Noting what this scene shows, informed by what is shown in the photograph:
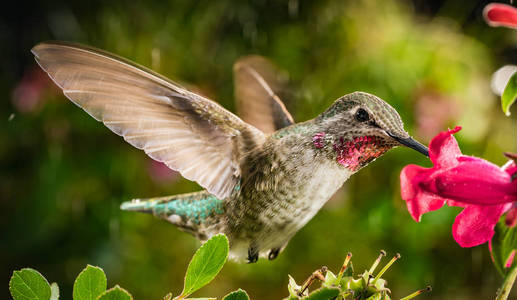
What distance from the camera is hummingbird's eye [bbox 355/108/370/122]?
61 centimetres

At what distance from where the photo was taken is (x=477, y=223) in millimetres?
421

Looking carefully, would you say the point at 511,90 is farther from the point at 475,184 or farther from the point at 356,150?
the point at 356,150

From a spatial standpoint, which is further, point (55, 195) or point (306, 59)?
point (306, 59)

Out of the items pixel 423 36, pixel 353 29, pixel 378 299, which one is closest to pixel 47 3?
pixel 353 29

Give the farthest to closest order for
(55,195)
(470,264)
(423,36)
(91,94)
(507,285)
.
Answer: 1. (470,264)
2. (423,36)
3. (55,195)
4. (91,94)
5. (507,285)

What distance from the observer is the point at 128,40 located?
1.95m

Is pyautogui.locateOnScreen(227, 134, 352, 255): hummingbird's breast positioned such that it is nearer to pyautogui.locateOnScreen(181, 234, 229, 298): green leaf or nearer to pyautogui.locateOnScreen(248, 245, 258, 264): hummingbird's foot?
pyautogui.locateOnScreen(248, 245, 258, 264): hummingbird's foot

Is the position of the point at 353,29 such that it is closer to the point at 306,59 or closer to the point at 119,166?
the point at 306,59

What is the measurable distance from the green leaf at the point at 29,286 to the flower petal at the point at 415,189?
28 centimetres

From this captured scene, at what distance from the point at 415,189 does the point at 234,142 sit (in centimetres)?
31

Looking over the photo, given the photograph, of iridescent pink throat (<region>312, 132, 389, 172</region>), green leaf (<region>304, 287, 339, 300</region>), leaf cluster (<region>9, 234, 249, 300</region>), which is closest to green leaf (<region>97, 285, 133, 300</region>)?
leaf cluster (<region>9, 234, 249, 300</region>)

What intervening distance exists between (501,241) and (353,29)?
5.34 ft

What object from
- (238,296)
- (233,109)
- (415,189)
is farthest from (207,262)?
(233,109)

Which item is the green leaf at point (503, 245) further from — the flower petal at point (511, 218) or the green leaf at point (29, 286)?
the green leaf at point (29, 286)
